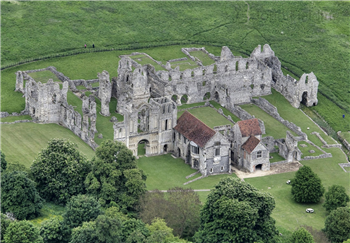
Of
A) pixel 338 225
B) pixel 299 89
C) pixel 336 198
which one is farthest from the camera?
pixel 299 89

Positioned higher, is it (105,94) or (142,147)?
(105,94)

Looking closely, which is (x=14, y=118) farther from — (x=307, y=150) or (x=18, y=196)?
(x=307, y=150)

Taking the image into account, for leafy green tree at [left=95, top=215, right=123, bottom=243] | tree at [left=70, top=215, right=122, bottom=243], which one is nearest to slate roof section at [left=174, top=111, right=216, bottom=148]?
leafy green tree at [left=95, top=215, right=123, bottom=243]

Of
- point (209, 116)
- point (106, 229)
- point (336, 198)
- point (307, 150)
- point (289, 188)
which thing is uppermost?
point (106, 229)

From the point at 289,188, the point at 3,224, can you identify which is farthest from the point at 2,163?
the point at 289,188

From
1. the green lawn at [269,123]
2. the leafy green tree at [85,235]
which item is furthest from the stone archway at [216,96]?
the leafy green tree at [85,235]
